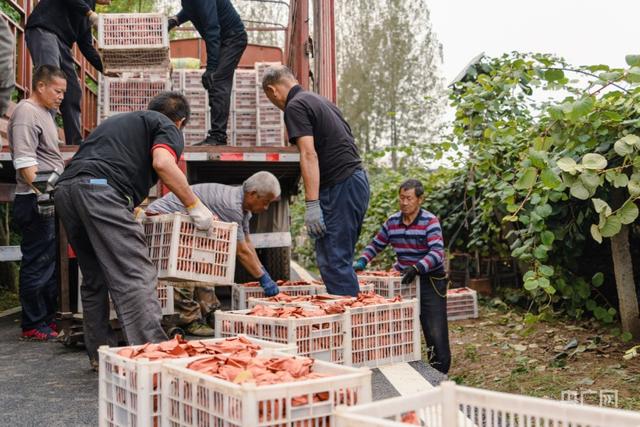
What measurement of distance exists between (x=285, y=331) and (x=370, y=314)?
655 millimetres

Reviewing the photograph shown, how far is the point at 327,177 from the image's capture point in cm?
511

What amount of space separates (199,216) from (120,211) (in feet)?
1.48

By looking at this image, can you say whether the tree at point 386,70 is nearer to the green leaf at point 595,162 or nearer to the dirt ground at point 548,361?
the dirt ground at point 548,361

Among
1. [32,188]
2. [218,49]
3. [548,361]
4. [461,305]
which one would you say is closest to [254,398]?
[32,188]

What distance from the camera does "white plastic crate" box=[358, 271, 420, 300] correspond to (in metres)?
5.80

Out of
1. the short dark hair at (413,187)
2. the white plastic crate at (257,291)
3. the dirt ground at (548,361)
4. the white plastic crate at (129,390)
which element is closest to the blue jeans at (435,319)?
the dirt ground at (548,361)

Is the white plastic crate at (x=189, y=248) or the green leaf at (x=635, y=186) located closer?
the white plastic crate at (x=189, y=248)

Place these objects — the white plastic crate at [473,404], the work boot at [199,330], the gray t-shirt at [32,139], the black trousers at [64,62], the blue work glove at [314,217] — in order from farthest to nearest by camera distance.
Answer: the black trousers at [64,62] → the work boot at [199,330] → the gray t-shirt at [32,139] → the blue work glove at [314,217] → the white plastic crate at [473,404]

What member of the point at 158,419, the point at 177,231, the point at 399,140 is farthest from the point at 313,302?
the point at 399,140

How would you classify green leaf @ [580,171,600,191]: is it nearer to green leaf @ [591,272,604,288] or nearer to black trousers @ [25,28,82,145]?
green leaf @ [591,272,604,288]

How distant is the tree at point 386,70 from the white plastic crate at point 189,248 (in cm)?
3251

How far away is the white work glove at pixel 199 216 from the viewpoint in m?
4.07

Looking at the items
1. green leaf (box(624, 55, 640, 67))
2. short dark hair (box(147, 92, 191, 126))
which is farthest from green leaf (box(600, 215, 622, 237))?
short dark hair (box(147, 92, 191, 126))

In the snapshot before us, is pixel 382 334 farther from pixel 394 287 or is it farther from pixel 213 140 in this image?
pixel 213 140
